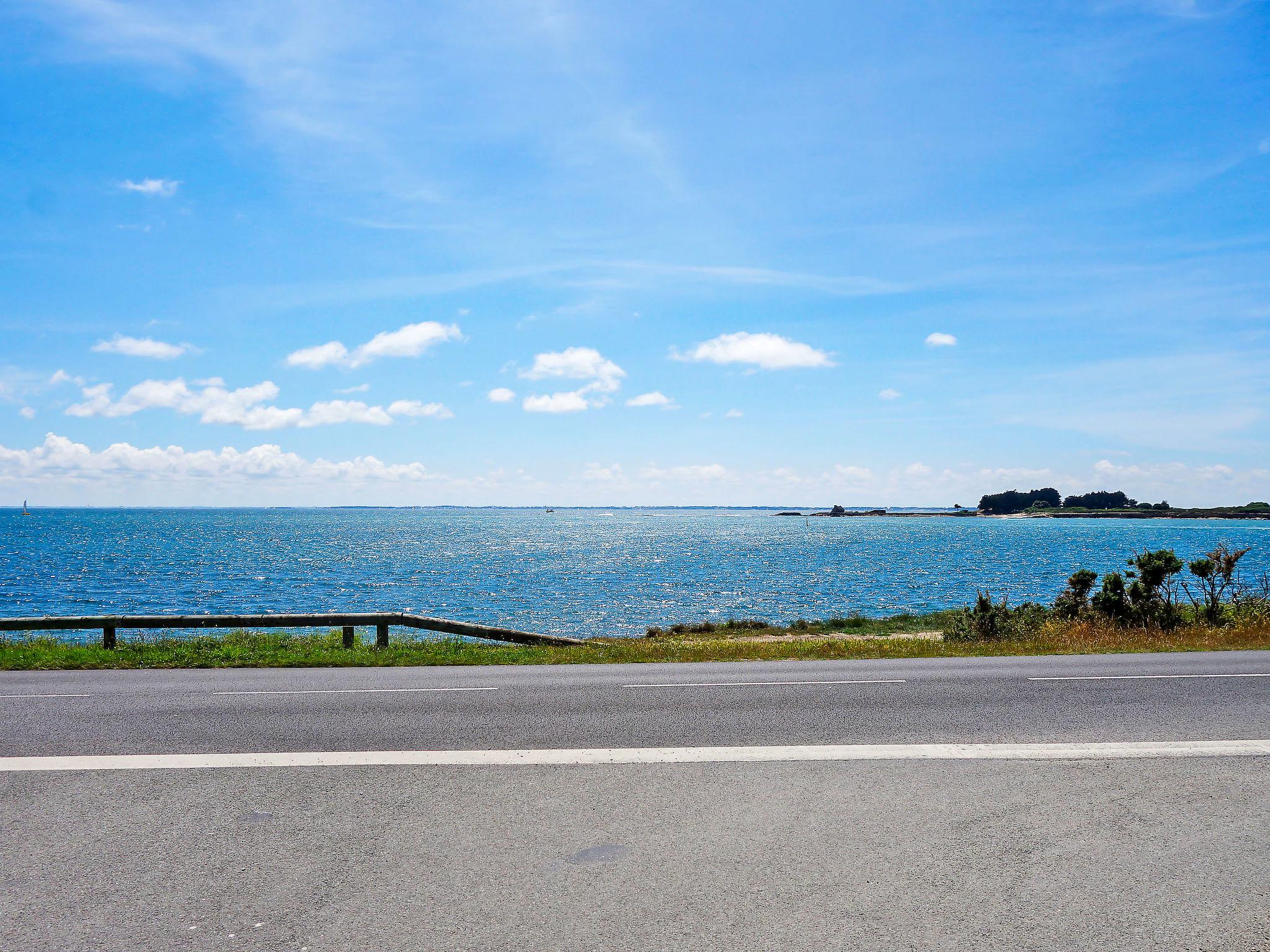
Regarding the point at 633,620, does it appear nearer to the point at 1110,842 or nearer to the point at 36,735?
the point at 36,735

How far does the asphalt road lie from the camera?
14.6ft

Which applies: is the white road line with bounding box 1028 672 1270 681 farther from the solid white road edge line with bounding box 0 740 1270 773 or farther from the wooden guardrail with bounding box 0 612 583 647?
the wooden guardrail with bounding box 0 612 583 647

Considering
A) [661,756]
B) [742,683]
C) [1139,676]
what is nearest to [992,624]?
[1139,676]

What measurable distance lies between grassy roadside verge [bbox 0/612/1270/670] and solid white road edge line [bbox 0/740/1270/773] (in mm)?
6992

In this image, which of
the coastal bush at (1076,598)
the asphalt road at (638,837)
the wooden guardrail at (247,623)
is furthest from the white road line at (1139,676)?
the wooden guardrail at (247,623)

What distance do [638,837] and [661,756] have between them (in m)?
2.08

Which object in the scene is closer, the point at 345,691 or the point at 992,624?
the point at 345,691

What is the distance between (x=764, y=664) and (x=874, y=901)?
10.3 meters

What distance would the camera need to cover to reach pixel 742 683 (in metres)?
12.1

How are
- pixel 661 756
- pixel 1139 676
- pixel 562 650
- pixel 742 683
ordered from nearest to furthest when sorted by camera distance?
pixel 661 756
pixel 742 683
pixel 1139 676
pixel 562 650

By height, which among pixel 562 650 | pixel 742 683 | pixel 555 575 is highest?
pixel 742 683

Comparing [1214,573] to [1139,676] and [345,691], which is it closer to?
[1139,676]

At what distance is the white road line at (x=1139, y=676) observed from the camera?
12.0 metres

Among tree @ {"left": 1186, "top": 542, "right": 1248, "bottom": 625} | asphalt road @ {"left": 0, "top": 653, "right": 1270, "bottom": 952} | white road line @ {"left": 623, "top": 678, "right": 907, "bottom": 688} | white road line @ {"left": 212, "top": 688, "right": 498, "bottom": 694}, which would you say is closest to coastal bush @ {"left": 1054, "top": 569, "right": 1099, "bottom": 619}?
tree @ {"left": 1186, "top": 542, "right": 1248, "bottom": 625}
